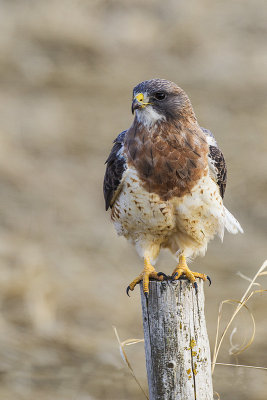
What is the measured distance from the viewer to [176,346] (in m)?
2.79

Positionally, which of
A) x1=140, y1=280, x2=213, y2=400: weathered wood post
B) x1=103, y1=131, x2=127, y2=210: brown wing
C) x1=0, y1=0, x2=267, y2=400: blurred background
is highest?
x1=0, y1=0, x2=267, y2=400: blurred background

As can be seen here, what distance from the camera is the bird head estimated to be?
325 cm

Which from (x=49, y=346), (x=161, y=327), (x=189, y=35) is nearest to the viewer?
(x=161, y=327)

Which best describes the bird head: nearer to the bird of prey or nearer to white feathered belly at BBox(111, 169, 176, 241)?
the bird of prey

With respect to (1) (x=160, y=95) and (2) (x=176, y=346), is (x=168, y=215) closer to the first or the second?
(1) (x=160, y=95)

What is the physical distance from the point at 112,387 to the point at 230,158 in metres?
2.76

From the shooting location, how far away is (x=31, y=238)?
7.07 meters

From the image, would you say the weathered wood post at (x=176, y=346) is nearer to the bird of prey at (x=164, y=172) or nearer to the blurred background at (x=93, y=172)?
the bird of prey at (x=164, y=172)

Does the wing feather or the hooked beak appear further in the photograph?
the wing feather

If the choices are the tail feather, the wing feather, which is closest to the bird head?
the wing feather

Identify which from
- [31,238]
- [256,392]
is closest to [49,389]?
[31,238]

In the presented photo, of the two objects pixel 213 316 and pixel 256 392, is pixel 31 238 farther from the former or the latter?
pixel 256 392

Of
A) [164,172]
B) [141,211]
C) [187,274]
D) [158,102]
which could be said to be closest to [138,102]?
[158,102]

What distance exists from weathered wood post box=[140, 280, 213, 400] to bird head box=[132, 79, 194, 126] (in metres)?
0.94
